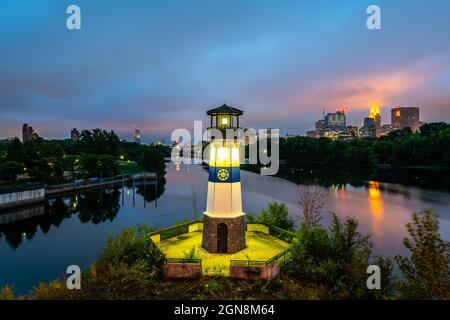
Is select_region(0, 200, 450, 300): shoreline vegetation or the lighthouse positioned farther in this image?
the lighthouse

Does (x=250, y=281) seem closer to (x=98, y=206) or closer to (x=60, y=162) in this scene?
(x=98, y=206)

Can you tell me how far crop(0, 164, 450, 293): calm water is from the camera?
26719 millimetres

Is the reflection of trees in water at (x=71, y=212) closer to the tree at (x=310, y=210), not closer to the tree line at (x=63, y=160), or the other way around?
the tree line at (x=63, y=160)

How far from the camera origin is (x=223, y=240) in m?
17.7

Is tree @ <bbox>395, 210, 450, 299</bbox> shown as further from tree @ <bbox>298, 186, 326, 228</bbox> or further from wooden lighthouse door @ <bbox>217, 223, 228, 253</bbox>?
tree @ <bbox>298, 186, 326, 228</bbox>

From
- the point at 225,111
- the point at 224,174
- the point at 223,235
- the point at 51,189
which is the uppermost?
the point at 225,111

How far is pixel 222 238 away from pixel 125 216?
31134 millimetres

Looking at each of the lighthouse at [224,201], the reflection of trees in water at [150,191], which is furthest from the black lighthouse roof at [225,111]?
the reflection of trees in water at [150,191]

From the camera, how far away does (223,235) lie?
17.7m

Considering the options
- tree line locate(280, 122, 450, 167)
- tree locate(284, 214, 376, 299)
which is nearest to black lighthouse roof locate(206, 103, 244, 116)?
tree locate(284, 214, 376, 299)

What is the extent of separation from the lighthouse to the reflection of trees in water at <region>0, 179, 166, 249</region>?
78.8 ft

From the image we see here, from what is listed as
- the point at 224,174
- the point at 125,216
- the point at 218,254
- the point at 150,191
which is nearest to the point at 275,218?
the point at 218,254
